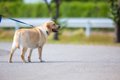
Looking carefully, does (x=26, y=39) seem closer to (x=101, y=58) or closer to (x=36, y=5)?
(x=101, y=58)

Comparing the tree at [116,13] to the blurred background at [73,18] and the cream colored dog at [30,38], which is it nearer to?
the blurred background at [73,18]

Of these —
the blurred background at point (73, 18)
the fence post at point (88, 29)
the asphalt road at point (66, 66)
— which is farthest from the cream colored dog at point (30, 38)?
Result: the fence post at point (88, 29)

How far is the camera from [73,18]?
32.9m

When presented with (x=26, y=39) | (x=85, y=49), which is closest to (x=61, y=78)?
(x=26, y=39)

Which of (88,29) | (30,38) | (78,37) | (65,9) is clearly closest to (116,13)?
(88,29)

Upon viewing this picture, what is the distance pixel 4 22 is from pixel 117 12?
7.20 metres

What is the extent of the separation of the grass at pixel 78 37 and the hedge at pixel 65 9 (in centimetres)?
365

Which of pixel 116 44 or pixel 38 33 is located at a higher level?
pixel 38 33

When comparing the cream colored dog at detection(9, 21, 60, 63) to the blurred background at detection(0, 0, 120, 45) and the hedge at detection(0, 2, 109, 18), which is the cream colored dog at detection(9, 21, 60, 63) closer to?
the blurred background at detection(0, 0, 120, 45)

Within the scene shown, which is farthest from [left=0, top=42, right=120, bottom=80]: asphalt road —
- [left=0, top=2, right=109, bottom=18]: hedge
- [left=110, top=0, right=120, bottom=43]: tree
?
[left=0, top=2, right=109, bottom=18]: hedge

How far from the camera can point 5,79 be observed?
41.1 feet

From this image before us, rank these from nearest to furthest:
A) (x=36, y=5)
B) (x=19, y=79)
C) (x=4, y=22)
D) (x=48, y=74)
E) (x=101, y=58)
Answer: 1. (x=19, y=79)
2. (x=48, y=74)
3. (x=101, y=58)
4. (x=4, y=22)
5. (x=36, y=5)

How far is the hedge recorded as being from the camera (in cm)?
3394

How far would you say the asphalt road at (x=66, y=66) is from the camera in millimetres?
13086
